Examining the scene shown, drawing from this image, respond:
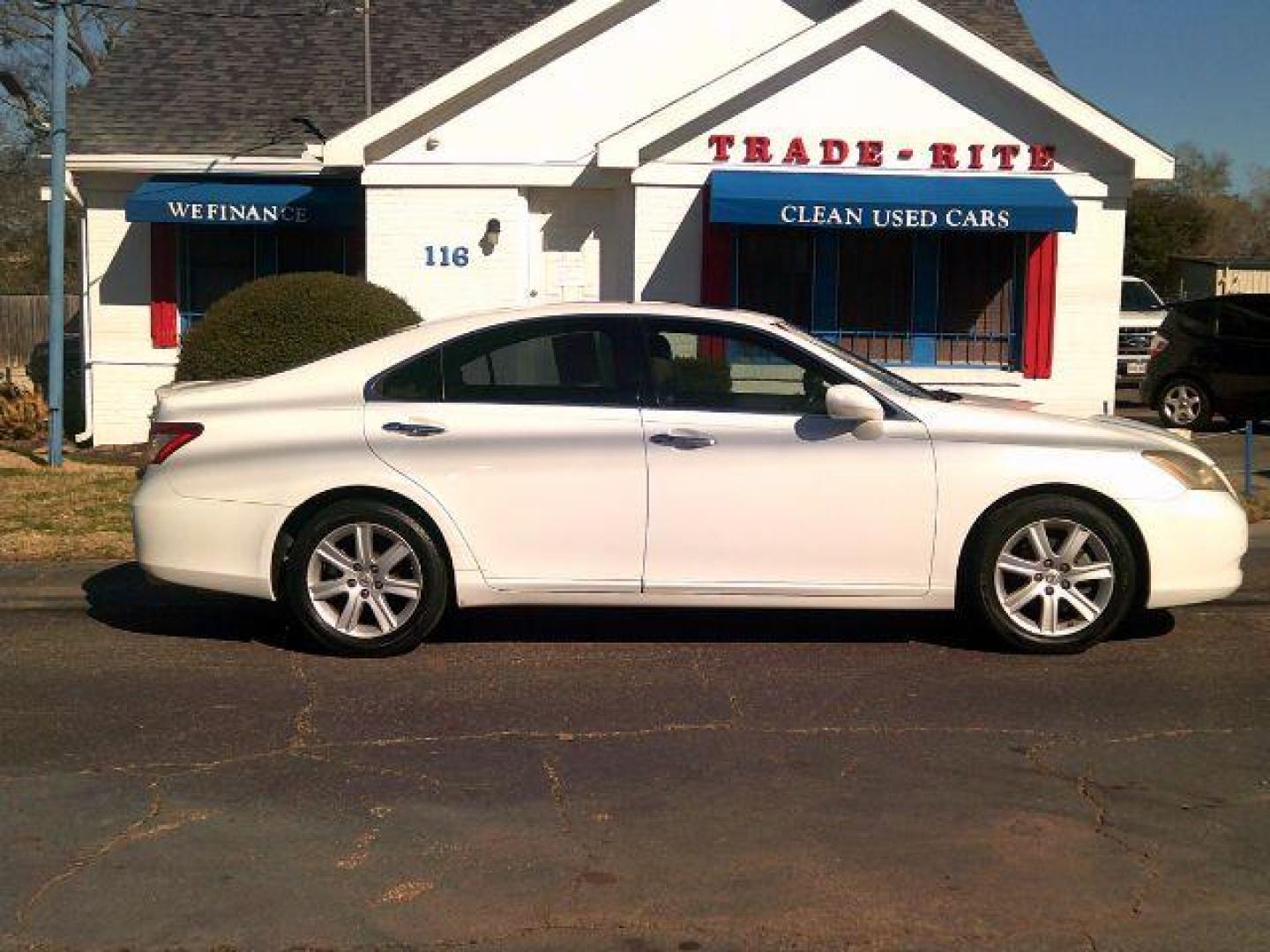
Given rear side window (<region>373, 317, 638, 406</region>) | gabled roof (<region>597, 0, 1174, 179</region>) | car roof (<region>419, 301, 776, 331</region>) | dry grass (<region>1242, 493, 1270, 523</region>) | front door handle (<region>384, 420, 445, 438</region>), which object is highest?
gabled roof (<region>597, 0, 1174, 179</region>)

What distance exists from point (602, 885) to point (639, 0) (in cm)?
1399

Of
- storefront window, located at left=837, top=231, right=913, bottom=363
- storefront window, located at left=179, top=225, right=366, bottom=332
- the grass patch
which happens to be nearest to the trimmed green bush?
the grass patch

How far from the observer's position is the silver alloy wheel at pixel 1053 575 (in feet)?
23.1

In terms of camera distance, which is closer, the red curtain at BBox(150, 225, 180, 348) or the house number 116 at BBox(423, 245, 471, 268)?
the house number 116 at BBox(423, 245, 471, 268)

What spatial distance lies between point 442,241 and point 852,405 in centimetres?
1064

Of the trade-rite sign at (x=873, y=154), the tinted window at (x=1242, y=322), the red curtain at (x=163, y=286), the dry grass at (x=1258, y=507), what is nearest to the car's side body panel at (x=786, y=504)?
the dry grass at (x=1258, y=507)

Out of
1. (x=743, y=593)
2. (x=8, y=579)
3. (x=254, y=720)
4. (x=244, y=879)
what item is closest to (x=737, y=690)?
(x=743, y=593)

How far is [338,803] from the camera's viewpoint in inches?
208

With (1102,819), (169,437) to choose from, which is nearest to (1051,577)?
(1102,819)

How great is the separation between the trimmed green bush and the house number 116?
274 cm

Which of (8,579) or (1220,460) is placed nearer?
(8,579)

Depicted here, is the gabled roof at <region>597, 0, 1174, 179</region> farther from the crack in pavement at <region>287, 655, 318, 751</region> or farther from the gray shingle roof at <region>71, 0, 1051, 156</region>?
the crack in pavement at <region>287, 655, 318, 751</region>

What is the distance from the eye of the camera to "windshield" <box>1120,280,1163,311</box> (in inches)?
987

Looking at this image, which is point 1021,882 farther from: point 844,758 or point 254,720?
point 254,720
